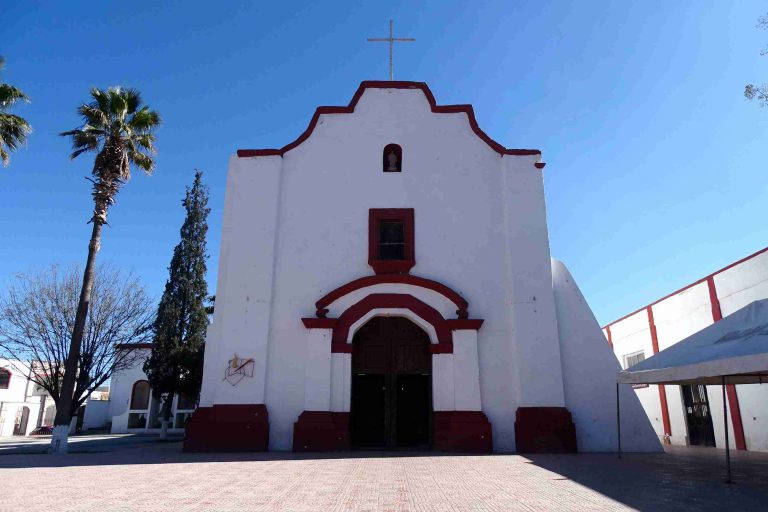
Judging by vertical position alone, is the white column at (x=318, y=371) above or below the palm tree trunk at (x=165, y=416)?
above

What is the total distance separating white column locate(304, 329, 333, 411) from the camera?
13125 millimetres

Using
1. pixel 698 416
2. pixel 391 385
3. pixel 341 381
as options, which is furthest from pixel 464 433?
pixel 698 416

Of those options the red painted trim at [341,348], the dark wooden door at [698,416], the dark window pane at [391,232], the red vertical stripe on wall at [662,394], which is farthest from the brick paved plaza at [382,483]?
the red vertical stripe on wall at [662,394]

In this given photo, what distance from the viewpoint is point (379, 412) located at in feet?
45.5

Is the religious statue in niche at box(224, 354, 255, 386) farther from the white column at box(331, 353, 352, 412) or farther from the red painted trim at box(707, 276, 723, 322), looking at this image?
the red painted trim at box(707, 276, 723, 322)

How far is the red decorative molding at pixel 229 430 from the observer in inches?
505

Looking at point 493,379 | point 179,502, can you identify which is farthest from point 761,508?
point 493,379

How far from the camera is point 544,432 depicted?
12844mm

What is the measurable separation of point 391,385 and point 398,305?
2.08m

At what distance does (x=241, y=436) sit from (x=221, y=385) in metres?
1.34

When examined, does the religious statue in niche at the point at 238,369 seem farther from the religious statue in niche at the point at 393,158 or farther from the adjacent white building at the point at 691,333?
the adjacent white building at the point at 691,333

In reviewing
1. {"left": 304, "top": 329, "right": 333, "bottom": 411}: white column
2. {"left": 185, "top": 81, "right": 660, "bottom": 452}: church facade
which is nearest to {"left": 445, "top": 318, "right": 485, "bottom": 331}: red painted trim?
{"left": 185, "top": 81, "right": 660, "bottom": 452}: church facade

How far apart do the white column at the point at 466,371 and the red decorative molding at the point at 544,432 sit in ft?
3.59

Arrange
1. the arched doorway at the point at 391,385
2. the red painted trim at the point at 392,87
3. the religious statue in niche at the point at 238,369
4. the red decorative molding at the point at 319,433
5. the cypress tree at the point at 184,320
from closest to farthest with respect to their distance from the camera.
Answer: the red decorative molding at the point at 319,433 < the religious statue in niche at the point at 238,369 < the arched doorway at the point at 391,385 < the red painted trim at the point at 392,87 < the cypress tree at the point at 184,320
